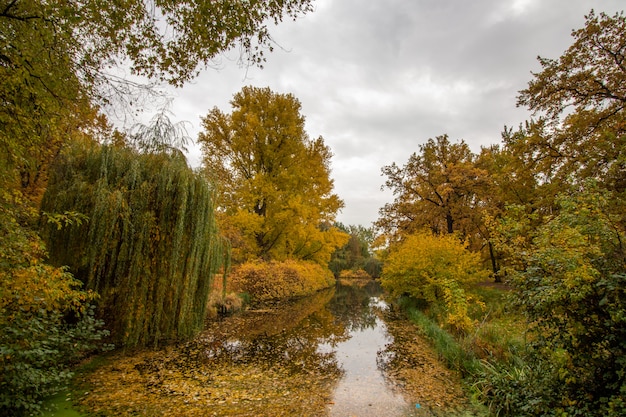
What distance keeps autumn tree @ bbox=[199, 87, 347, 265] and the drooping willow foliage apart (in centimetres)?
851

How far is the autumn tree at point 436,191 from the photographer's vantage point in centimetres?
1728

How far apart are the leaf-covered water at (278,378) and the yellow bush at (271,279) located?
5.98m

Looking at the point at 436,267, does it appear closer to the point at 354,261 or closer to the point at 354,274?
the point at 354,274

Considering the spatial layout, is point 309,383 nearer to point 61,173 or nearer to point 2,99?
point 2,99

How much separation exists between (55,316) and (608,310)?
661cm

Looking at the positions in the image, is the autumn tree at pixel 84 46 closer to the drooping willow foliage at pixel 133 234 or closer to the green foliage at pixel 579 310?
the drooping willow foliage at pixel 133 234

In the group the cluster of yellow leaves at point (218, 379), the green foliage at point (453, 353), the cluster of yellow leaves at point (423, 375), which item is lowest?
the cluster of yellow leaves at point (423, 375)

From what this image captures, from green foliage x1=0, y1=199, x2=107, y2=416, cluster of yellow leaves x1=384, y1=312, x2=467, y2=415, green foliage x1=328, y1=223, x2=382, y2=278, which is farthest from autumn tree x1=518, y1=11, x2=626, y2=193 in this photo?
green foliage x1=328, y1=223, x2=382, y2=278

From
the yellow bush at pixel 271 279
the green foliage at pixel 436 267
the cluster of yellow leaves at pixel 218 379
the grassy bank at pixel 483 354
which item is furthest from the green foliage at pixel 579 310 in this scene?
the yellow bush at pixel 271 279

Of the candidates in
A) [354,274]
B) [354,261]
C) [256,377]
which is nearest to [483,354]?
[256,377]

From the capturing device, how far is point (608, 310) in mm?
3135

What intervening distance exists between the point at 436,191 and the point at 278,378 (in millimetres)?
15032

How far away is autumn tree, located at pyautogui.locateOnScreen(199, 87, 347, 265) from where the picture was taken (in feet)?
53.4

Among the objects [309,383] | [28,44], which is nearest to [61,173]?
[28,44]
